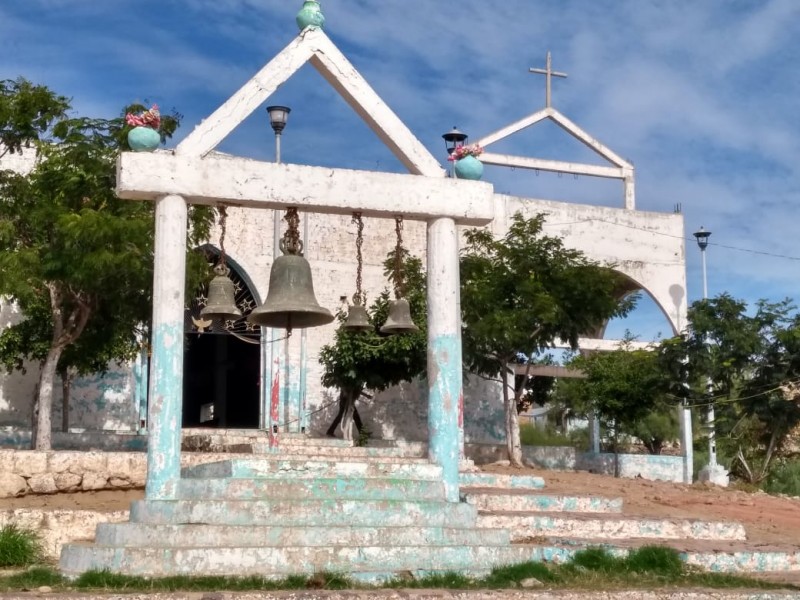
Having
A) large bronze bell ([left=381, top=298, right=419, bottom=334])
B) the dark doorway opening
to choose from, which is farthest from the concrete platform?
the dark doorway opening

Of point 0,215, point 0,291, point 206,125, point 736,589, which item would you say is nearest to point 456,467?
point 736,589

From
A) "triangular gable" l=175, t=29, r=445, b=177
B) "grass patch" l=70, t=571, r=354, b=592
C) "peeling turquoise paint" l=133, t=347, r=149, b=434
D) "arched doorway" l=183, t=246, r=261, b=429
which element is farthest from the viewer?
"arched doorway" l=183, t=246, r=261, b=429

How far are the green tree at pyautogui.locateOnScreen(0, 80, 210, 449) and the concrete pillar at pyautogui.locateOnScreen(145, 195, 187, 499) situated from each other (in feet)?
13.5

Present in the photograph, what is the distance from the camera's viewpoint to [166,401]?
27.0 feet

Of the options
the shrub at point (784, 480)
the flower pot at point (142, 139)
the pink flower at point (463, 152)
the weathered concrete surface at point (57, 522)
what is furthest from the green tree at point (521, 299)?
the flower pot at point (142, 139)

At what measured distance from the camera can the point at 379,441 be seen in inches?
738

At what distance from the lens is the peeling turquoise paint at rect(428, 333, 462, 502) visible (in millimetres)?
8961

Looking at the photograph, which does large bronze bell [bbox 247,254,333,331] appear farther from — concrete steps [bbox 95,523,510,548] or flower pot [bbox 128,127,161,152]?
concrete steps [bbox 95,523,510,548]

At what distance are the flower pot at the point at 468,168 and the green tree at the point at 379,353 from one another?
7.84 m

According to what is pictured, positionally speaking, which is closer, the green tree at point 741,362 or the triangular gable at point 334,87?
the triangular gable at point 334,87

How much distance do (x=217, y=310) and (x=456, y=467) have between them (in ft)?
7.47

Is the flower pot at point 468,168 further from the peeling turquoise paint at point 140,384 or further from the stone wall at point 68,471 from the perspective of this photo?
the peeling turquoise paint at point 140,384

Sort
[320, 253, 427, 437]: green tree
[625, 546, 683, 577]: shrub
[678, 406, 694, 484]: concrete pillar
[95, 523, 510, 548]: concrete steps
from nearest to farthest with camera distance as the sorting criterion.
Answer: [95, 523, 510, 548]: concrete steps → [625, 546, 683, 577]: shrub → [320, 253, 427, 437]: green tree → [678, 406, 694, 484]: concrete pillar

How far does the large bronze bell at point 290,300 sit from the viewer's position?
8.56m
